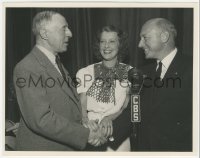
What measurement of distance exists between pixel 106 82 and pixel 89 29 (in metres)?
0.37

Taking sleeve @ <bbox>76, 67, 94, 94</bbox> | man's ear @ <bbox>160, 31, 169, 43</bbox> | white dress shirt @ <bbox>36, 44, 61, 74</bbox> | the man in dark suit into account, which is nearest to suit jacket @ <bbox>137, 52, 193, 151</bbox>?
the man in dark suit

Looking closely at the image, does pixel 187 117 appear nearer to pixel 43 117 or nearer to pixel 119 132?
pixel 119 132

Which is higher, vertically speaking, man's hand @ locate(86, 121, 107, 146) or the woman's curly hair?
the woman's curly hair

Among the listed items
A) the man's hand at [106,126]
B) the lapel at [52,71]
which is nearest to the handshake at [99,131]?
the man's hand at [106,126]

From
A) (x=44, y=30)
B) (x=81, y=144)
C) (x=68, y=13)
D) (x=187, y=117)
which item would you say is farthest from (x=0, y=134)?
(x=187, y=117)

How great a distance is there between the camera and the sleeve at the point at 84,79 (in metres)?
2.32

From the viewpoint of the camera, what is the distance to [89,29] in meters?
2.32

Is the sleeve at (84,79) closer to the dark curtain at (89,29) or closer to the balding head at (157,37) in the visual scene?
the dark curtain at (89,29)

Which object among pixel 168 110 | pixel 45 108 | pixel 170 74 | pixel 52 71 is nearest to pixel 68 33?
pixel 52 71

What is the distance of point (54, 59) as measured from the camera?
7.46ft

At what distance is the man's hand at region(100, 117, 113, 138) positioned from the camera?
7.55 ft

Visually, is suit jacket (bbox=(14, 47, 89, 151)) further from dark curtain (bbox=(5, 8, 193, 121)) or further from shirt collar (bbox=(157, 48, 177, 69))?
shirt collar (bbox=(157, 48, 177, 69))

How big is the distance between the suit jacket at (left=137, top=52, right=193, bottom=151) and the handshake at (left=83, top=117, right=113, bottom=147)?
198 millimetres

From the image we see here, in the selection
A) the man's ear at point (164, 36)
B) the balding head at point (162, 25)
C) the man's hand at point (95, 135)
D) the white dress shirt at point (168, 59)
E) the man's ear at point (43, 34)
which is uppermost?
the balding head at point (162, 25)
